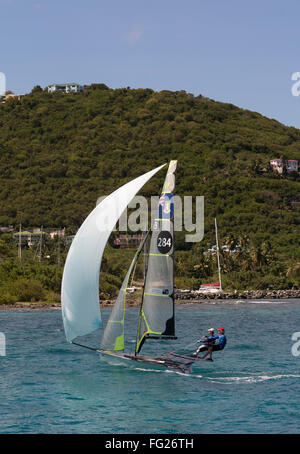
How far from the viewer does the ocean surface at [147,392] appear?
21.4m

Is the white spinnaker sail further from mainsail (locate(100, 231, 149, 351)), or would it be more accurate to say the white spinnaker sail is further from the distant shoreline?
the distant shoreline

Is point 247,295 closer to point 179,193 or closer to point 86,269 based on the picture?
point 179,193

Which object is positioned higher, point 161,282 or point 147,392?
point 161,282

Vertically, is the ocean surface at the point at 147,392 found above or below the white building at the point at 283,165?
below

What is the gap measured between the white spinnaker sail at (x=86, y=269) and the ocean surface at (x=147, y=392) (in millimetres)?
2648

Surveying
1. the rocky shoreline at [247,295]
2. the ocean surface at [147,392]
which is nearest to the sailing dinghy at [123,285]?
the ocean surface at [147,392]

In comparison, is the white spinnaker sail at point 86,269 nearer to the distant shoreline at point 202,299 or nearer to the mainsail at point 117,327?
the mainsail at point 117,327

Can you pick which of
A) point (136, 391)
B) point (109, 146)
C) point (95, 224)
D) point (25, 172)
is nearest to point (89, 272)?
point (95, 224)

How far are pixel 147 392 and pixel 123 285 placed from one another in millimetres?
4176

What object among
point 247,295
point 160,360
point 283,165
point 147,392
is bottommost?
point 247,295

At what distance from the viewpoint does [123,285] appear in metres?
27.5

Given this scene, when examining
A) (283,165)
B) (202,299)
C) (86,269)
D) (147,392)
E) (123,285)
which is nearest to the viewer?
(147,392)

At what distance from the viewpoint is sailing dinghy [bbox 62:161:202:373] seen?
26609mm

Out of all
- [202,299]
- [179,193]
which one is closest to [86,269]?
[202,299]
